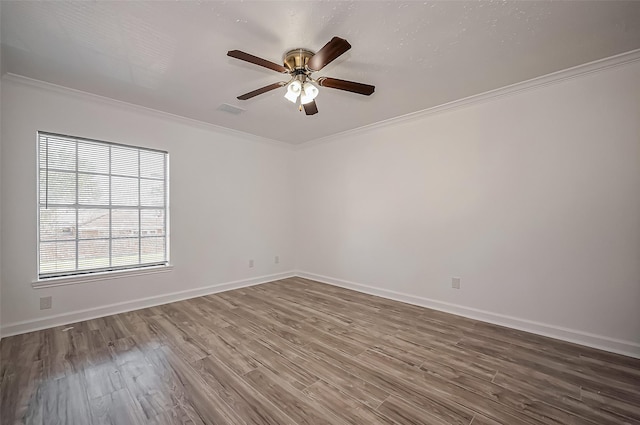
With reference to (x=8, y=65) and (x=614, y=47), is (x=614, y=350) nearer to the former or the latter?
(x=614, y=47)

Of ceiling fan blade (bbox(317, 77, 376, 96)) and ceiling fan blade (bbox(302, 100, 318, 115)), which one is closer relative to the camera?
ceiling fan blade (bbox(317, 77, 376, 96))

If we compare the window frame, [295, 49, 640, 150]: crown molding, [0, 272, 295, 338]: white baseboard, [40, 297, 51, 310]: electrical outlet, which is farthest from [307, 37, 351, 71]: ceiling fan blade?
[40, 297, 51, 310]: electrical outlet

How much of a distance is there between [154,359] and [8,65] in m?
3.05

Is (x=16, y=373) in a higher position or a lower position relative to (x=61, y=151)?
lower

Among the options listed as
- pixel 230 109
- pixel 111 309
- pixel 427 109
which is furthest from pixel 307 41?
pixel 111 309

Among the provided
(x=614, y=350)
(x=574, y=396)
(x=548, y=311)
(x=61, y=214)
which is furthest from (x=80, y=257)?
(x=614, y=350)

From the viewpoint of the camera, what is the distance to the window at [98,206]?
2.98 m

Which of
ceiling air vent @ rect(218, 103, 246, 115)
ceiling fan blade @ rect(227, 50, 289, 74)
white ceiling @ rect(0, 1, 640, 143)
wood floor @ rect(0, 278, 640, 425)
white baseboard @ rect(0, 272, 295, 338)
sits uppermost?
ceiling air vent @ rect(218, 103, 246, 115)

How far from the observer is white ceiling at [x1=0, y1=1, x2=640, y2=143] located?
1829mm

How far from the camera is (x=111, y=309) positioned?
329 cm

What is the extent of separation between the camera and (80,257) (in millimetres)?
3170

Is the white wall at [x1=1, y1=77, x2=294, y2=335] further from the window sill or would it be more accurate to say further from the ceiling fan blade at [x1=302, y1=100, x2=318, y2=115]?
the ceiling fan blade at [x1=302, y1=100, x2=318, y2=115]

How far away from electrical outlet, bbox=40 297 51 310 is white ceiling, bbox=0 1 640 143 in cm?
234

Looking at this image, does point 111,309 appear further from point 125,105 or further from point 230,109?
point 230,109
